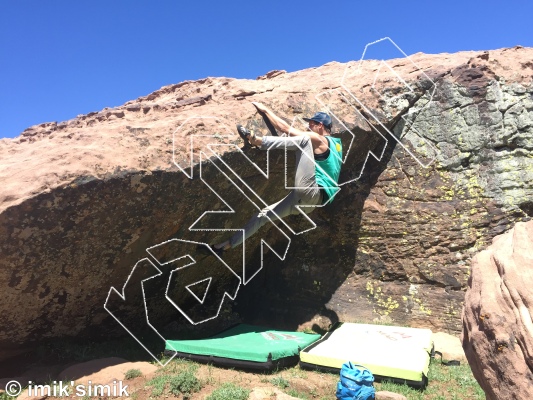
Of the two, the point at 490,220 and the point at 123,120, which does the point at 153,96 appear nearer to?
the point at 123,120

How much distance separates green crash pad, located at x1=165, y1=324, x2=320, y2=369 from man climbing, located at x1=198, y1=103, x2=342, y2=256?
137 centimetres

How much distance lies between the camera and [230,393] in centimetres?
452

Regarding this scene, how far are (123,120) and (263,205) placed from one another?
2.59 meters

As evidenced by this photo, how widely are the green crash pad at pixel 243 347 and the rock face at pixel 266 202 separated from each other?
1.12 metres

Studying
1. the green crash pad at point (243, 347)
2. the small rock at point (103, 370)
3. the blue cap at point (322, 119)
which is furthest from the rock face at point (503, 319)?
the small rock at point (103, 370)

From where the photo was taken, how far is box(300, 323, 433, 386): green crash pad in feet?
16.9

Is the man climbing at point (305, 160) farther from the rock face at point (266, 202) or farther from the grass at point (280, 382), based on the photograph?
the grass at point (280, 382)

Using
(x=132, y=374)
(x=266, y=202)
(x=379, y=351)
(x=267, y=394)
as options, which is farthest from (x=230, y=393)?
(x=266, y=202)

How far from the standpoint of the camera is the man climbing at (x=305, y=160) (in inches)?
233

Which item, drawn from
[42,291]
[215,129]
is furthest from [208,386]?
[215,129]

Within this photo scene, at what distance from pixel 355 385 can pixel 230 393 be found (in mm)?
1299

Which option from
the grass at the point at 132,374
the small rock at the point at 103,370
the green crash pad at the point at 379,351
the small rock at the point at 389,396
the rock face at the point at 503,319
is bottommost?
the small rock at the point at 389,396

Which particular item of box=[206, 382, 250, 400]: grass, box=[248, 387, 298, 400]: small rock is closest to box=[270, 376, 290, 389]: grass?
box=[248, 387, 298, 400]: small rock

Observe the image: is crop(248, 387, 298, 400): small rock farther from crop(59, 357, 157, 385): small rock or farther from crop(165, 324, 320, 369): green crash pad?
crop(59, 357, 157, 385): small rock
